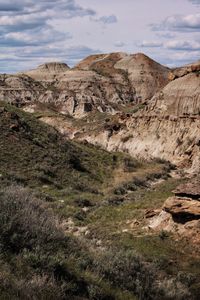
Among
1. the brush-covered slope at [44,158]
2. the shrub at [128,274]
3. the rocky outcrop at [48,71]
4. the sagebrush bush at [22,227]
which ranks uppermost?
the rocky outcrop at [48,71]

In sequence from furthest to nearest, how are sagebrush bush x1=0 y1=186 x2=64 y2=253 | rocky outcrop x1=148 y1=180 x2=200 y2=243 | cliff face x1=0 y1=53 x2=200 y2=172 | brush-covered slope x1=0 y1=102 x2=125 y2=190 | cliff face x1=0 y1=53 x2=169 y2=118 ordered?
1. cliff face x1=0 y1=53 x2=169 y2=118
2. cliff face x1=0 y1=53 x2=200 y2=172
3. brush-covered slope x1=0 y1=102 x2=125 y2=190
4. rocky outcrop x1=148 y1=180 x2=200 y2=243
5. sagebrush bush x1=0 y1=186 x2=64 y2=253

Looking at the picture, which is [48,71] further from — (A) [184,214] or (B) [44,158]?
(A) [184,214]

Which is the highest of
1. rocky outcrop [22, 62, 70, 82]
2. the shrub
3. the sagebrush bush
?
rocky outcrop [22, 62, 70, 82]

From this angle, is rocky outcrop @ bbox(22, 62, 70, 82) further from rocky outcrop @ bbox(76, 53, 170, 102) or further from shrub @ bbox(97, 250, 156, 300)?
shrub @ bbox(97, 250, 156, 300)

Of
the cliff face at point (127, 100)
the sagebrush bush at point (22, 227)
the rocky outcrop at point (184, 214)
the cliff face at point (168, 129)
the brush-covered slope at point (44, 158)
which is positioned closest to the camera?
the sagebrush bush at point (22, 227)

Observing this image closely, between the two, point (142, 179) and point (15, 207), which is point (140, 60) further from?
point (15, 207)

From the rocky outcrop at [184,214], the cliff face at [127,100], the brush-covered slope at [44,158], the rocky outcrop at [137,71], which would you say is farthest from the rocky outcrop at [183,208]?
the rocky outcrop at [137,71]

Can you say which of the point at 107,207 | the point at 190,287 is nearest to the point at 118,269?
the point at 190,287

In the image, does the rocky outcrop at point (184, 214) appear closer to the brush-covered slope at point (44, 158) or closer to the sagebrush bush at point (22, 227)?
the sagebrush bush at point (22, 227)

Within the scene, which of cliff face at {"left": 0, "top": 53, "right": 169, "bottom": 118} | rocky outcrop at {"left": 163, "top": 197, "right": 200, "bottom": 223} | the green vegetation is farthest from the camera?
cliff face at {"left": 0, "top": 53, "right": 169, "bottom": 118}

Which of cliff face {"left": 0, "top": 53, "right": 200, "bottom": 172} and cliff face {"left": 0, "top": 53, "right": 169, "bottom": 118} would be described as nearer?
cliff face {"left": 0, "top": 53, "right": 200, "bottom": 172}

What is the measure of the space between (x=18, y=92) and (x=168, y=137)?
5191 cm

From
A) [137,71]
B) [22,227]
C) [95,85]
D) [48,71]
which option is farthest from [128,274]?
[48,71]

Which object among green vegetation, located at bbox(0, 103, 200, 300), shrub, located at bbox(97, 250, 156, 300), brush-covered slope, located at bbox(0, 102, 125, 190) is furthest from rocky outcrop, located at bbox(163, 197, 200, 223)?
brush-covered slope, located at bbox(0, 102, 125, 190)
